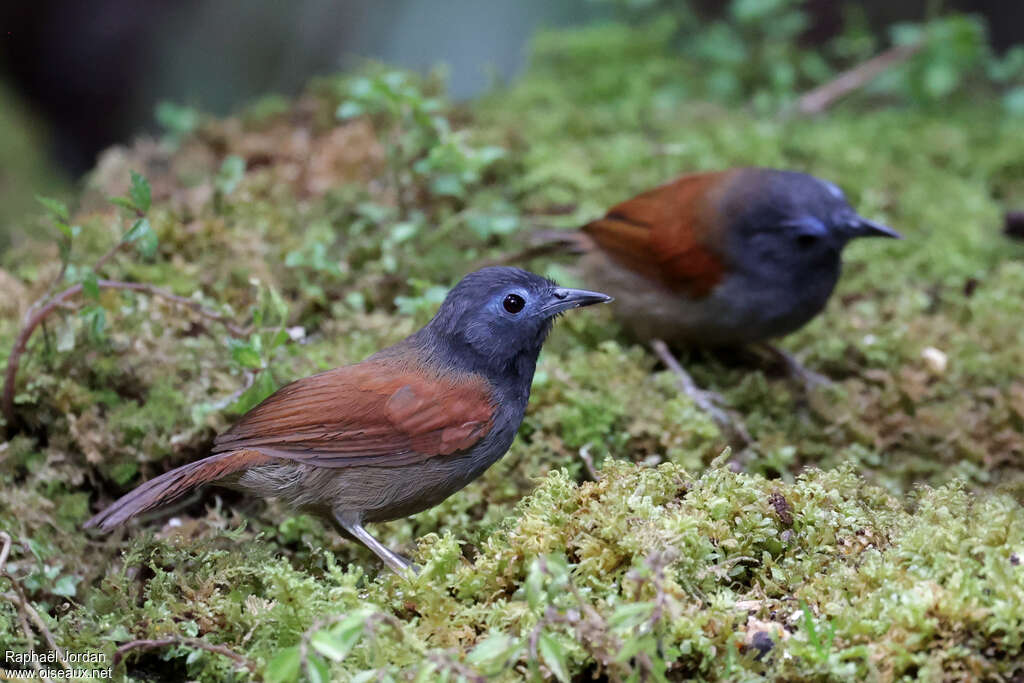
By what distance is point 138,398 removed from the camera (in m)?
4.50

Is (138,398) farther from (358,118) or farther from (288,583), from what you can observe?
(358,118)

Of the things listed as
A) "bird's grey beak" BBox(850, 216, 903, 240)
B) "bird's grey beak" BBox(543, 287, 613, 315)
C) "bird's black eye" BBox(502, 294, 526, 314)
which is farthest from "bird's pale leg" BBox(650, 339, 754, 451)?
"bird's black eye" BBox(502, 294, 526, 314)

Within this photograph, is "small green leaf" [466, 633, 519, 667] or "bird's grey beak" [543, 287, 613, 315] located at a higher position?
"bird's grey beak" [543, 287, 613, 315]

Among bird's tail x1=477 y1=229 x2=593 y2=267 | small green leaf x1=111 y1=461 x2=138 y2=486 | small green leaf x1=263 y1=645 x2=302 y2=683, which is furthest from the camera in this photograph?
bird's tail x1=477 y1=229 x2=593 y2=267

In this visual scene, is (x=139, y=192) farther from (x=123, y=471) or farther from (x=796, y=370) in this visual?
(x=796, y=370)

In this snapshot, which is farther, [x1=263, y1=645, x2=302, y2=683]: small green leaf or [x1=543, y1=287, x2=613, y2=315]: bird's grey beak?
[x1=543, y1=287, x2=613, y2=315]: bird's grey beak

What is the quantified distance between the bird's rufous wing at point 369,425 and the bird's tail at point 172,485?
7 cm

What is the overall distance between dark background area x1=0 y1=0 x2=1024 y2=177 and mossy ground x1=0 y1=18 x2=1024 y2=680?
157cm

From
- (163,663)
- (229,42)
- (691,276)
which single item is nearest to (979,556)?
(163,663)

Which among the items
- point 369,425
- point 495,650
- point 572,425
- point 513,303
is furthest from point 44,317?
point 495,650

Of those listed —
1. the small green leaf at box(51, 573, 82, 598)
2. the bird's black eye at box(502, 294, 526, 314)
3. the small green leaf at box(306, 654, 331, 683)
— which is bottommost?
the small green leaf at box(51, 573, 82, 598)

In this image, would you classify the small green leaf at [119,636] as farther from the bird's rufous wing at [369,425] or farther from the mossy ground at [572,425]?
the bird's rufous wing at [369,425]

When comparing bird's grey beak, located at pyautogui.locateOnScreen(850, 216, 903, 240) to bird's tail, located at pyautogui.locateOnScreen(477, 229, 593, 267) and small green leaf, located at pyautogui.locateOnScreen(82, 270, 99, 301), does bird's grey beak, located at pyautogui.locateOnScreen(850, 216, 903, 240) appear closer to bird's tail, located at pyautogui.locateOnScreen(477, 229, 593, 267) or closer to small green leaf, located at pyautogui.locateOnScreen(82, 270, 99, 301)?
bird's tail, located at pyautogui.locateOnScreen(477, 229, 593, 267)

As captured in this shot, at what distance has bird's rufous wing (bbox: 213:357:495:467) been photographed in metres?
3.48
